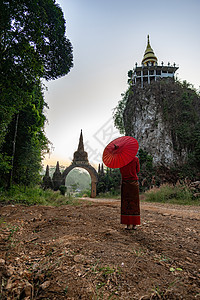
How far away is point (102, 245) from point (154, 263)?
738 mm

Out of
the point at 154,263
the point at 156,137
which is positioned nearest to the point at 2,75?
the point at 154,263

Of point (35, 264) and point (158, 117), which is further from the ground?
point (158, 117)

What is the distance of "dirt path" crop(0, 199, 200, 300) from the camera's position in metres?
1.29

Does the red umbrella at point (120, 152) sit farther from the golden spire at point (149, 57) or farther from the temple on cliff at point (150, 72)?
the golden spire at point (149, 57)

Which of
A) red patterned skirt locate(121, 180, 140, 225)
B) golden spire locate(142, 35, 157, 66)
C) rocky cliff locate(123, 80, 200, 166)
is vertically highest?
golden spire locate(142, 35, 157, 66)

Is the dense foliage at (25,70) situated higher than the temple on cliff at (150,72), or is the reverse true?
the temple on cliff at (150,72)

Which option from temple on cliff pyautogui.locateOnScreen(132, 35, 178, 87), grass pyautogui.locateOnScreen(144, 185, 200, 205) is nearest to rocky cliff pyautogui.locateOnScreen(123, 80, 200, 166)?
temple on cliff pyautogui.locateOnScreen(132, 35, 178, 87)

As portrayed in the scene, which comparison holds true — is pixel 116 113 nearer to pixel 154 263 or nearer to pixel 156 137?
pixel 156 137

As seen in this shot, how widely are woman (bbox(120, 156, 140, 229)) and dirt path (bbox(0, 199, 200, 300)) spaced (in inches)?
15.2

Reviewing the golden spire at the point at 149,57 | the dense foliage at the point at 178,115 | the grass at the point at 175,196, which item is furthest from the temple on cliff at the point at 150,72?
the grass at the point at 175,196

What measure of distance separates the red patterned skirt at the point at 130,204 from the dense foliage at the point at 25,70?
464 cm

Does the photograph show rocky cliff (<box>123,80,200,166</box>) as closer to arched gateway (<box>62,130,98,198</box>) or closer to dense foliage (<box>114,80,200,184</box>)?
dense foliage (<box>114,80,200,184</box>)

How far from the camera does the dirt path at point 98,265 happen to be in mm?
1290

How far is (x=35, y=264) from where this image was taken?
66.4 inches
